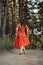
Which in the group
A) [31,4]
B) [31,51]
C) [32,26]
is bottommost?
[31,51]

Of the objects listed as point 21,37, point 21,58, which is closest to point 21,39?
point 21,37

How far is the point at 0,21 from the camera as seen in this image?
705 centimetres

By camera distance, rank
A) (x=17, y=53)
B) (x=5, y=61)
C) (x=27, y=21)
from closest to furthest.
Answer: (x=5, y=61) < (x=17, y=53) < (x=27, y=21)

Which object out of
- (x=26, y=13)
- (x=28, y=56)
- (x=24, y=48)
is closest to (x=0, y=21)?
(x=26, y=13)

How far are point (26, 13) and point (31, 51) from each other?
136 cm

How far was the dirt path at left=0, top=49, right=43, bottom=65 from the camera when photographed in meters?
4.80

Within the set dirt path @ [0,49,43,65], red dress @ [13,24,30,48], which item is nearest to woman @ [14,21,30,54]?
red dress @ [13,24,30,48]

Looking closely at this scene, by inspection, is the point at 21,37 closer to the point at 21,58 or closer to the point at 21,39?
the point at 21,39

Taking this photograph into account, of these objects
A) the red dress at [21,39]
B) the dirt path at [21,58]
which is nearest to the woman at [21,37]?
the red dress at [21,39]

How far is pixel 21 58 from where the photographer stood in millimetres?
5266

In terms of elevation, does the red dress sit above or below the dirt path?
above

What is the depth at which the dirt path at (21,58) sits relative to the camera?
4801 millimetres

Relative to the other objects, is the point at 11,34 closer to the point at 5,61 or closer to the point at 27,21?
the point at 27,21

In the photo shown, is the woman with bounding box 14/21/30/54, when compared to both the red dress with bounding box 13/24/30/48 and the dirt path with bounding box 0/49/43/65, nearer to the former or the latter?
the red dress with bounding box 13/24/30/48
